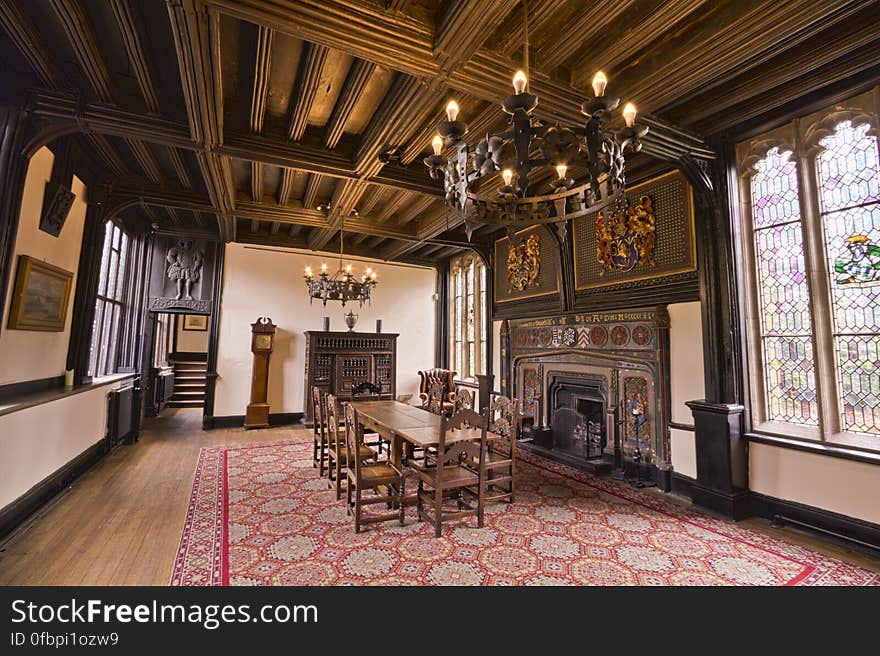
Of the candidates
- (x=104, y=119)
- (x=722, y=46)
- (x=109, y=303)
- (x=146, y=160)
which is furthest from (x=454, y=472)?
(x=109, y=303)

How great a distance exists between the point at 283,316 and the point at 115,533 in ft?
16.7

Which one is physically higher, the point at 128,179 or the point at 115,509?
the point at 128,179

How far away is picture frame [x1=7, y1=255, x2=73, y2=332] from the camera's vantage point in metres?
3.27

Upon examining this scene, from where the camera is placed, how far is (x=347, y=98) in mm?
3410

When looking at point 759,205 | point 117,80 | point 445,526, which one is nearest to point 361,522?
point 445,526

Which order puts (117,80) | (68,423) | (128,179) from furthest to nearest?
(128,179)
(68,423)
(117,80)

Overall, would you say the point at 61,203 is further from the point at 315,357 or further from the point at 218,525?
the point at 315,357

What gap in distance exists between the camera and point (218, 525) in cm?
315

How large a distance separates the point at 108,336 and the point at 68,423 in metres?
2.32

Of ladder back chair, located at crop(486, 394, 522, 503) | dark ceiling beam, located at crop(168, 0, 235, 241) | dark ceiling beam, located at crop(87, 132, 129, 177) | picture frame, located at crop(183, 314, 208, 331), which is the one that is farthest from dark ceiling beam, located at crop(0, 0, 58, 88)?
picture frame, located at crop(183, 314, 208, 331)

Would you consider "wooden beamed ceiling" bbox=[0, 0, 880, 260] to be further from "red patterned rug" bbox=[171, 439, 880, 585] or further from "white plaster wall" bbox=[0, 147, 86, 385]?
"red patterned rug" bbox=[171, 439, 880, 585]

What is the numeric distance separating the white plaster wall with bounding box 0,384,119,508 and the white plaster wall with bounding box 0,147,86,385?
369 mm

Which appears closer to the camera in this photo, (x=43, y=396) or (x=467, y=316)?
(x=43, y=396)

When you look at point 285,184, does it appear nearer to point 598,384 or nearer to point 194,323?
point 598,384
